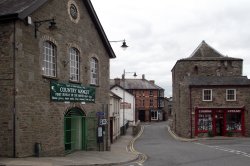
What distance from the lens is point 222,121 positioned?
43.6 metres

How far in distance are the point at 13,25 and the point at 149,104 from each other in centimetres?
7534

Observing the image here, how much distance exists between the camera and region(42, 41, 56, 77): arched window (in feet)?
60.6

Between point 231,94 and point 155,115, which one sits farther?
point 155,115

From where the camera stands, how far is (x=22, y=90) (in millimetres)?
16312

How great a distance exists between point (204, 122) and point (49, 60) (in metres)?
28.2

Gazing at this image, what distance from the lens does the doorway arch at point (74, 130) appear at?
68.6 ft

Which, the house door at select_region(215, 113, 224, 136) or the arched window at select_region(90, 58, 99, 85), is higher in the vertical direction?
the arched window at select_region(90, 58, 99, 85)

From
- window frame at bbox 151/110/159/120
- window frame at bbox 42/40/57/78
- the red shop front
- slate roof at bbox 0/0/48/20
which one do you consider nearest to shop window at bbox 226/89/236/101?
the red shop front

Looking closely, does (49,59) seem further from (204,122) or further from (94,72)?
(204,122)

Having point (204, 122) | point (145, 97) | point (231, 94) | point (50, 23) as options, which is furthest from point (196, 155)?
point (145, 97)

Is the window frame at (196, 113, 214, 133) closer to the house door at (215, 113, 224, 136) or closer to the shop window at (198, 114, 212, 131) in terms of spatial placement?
the shop window at (198, 114, 212, 131)

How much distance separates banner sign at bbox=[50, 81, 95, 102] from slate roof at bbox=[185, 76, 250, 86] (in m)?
22.9

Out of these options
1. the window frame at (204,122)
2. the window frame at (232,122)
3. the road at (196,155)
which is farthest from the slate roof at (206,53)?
the road at (196,155)

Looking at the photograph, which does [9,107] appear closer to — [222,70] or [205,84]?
[205,84]
